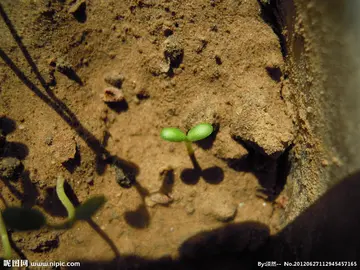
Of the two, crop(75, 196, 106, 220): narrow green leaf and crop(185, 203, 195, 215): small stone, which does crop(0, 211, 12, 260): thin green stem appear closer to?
crop(75, 196, 106, 220): narrow green leaf

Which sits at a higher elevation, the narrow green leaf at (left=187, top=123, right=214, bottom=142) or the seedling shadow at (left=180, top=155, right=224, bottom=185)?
the narrow green leaf at (left=187, top=123, right=214, bottom=142)

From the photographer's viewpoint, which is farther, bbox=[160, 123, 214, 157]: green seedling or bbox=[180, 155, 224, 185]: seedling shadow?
bbox=[180, 155, 224, 185]: seedling shadow

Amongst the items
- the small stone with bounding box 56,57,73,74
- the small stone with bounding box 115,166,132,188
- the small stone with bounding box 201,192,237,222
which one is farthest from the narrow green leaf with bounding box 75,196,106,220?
the small stone with bounding box 56,57,73,74

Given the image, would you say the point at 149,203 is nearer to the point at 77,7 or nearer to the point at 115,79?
the point at 115,79

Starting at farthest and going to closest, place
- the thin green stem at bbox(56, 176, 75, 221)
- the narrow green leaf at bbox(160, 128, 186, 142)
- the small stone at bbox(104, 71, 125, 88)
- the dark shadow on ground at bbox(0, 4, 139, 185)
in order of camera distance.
Result: the small stone at bbox(104, 71, 125, 88) < the dark shadow on ground at bbox(0, 4, 139, 185) < the thin green stem at bbox(56, 176, 75, 221) < the narrow green leaf at bbox(160, 128, 186, 142)

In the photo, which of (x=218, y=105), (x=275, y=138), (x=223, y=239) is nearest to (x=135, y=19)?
(x=218, y=105)

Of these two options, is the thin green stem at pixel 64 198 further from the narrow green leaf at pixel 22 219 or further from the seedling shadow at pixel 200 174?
the seedling shadow at pixel 200 174

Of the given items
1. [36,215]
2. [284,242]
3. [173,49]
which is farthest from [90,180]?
[284,242]
